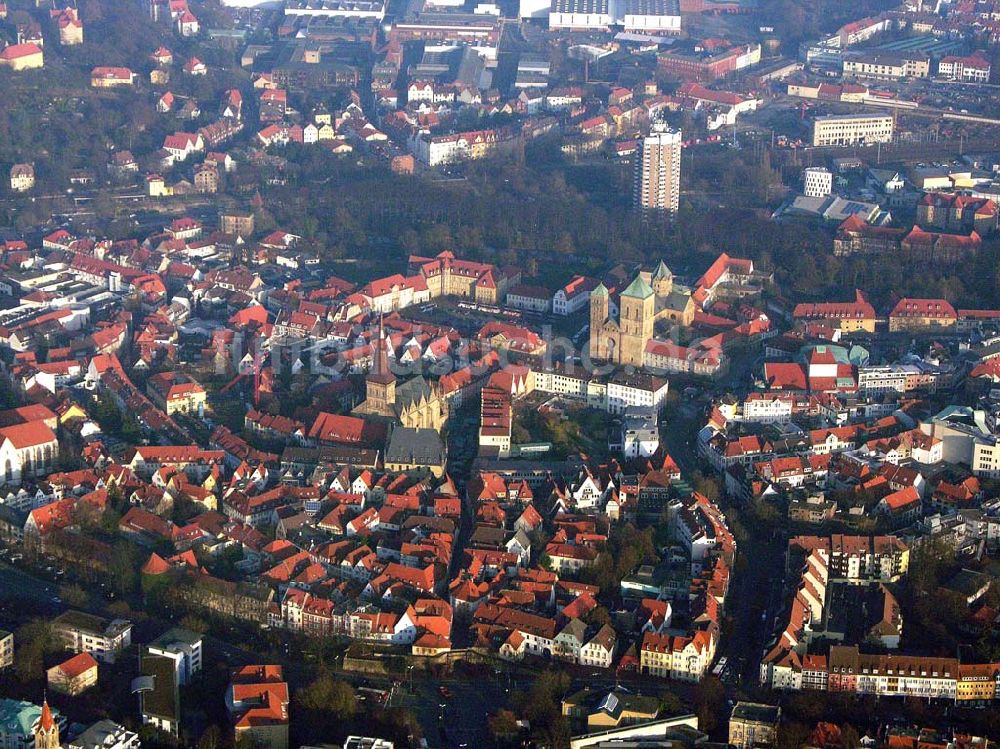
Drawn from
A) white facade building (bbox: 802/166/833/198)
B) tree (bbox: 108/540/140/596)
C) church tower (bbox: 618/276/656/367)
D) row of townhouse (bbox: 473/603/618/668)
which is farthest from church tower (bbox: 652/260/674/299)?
tree (bbox: 108/540/140/596)

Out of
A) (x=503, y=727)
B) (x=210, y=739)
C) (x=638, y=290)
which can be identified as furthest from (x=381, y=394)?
(x=210, y=739)

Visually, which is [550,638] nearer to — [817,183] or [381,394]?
[381,394]

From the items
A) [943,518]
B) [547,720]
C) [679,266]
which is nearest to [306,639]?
[547,720]

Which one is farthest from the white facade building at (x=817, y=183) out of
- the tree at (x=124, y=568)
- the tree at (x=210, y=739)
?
the tree at (x=210, y=739)

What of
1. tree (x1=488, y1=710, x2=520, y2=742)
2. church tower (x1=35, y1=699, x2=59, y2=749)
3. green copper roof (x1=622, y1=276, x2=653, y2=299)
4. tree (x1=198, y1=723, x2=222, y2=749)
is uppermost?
green copper roof (x1=622, y1=276, x2=653, y2=299)

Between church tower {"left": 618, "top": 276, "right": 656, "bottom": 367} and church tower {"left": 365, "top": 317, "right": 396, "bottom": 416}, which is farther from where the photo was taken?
church tower {"left": 618, "top": 276, "right": 656, "bottom": 367}

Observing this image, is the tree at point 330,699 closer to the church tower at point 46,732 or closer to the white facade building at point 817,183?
the church tower at point 46,732

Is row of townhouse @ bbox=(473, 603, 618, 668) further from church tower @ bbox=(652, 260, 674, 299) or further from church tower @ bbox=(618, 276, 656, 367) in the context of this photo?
church tower @ bbox=(652, 260, 674, 299)
